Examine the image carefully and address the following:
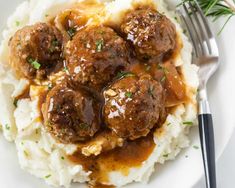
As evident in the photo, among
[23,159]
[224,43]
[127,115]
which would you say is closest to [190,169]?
[127,115]

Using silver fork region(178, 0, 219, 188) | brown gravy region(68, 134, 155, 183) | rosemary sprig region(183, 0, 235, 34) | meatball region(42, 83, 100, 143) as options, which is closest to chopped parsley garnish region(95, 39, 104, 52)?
meatball region(42, 83, 100, 143)

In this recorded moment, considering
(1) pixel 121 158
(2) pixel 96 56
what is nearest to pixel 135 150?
(1) pixel 121 158

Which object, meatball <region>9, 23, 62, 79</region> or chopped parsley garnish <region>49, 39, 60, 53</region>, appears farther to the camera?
chopped parsley garnish <region>49, 39, 60, 53</region>

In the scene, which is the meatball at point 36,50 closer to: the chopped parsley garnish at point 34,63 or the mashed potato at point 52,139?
the chopped parsley garnish at point 34,63

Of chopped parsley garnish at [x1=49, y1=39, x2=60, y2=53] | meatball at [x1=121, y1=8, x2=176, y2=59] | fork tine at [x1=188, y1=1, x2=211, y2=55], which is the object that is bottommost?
fork tine at [x1=188, y1=1, x2=211, y2=55]

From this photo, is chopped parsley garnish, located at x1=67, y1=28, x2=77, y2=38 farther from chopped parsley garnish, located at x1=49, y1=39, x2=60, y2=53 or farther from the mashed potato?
the mashed potato

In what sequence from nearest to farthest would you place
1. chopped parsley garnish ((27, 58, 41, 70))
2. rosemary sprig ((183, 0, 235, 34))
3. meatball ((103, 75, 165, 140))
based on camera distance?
meatball ((103, 75, 165, 140)), chopped parsley garnish ((27, 58, 41, 70)), rosemary sprig ((183, 0, 235, 34))

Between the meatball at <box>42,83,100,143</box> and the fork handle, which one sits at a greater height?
the meatball at <box>42,83,100,143</box>
